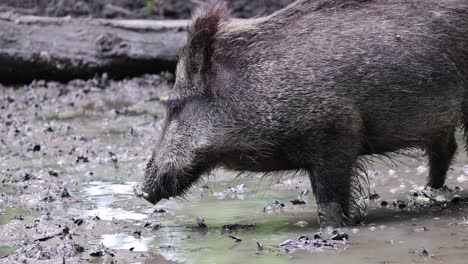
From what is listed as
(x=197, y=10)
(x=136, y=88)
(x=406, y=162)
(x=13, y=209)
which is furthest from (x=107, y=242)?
(x=136, y=88)

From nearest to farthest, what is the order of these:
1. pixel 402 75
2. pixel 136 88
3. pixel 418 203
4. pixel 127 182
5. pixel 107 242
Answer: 1. pixel 107 242
2. pixel 402 75
3. pixel 418 203
4. pixel 127 182
5. pixel 136 88

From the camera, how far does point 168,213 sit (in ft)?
23.1

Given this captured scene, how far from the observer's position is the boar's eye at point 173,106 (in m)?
6.89

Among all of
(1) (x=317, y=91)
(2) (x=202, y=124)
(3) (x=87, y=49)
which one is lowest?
(3) (x=87, y=49)

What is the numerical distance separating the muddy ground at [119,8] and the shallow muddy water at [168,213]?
4075mm

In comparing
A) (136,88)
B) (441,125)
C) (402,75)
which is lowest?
(136,88)

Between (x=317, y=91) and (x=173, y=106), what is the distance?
3.86 feet

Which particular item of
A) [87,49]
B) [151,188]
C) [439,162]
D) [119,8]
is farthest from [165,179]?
[119,8]

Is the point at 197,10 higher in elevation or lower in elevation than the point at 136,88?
higher

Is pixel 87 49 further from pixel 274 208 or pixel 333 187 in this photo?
pixel 333 187

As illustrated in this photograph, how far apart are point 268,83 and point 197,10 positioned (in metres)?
0.99

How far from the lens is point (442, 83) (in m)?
6.60

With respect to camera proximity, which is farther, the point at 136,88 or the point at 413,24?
the point at 136,88

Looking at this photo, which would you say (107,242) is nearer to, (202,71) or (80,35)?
(202,71)
